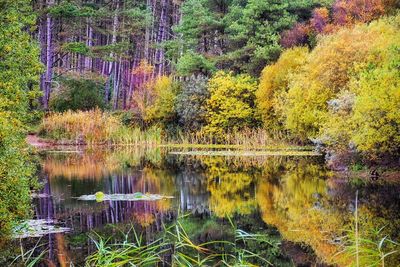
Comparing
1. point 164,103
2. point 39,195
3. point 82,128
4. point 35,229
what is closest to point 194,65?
point 164,103

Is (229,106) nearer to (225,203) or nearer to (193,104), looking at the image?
(193,104)

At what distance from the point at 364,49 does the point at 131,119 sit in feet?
61.0

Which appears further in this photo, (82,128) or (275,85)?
(82,128)

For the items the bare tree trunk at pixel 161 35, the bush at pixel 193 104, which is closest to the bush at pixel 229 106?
the bush at pixel 193 104

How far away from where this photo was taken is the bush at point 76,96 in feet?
123

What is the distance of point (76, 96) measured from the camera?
123 ft

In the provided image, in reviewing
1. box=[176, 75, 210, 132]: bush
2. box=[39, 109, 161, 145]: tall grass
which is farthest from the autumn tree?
box=[176, 75, 210, 132]: bush

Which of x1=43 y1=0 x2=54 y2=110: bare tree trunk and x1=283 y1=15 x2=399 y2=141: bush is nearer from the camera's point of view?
x1=283 y1=15 x2=399 y2=141: bush

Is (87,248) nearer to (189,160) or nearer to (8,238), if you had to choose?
(8,238)

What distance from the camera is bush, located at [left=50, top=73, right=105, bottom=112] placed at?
37375mm

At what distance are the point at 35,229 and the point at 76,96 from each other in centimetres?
2716

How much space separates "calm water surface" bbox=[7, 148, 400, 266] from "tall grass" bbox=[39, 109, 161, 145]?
967cm

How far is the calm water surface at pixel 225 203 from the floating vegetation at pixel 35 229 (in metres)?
0.24

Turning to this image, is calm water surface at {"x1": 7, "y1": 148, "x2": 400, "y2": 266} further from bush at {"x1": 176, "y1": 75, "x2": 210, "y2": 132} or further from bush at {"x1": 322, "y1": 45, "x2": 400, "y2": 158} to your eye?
bush at {"x1": 176, "y1": 75, "x2": 210, "y2": 132}
